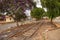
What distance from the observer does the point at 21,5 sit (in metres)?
40.9

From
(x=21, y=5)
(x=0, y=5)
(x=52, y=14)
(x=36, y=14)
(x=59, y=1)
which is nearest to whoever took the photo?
(x=0, y=5)

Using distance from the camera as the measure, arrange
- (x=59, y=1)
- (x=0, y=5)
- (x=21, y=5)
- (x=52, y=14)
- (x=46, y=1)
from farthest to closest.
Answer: (x=52, y=14) → (x=46, y=1) → (x=59, y=1) → (x=21, y=5) → (x=0, y=5)

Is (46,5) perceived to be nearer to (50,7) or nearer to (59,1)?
(50,7)

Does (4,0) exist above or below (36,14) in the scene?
above

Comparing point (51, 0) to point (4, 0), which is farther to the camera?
point (51, 0)

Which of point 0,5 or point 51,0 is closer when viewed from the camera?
point 0,5

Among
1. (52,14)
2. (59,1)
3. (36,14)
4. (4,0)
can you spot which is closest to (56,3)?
(59,1)

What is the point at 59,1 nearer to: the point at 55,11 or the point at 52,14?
the point at 55,11

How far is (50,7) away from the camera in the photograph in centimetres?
5144

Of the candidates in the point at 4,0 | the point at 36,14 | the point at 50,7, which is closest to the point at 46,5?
the point at 50,7

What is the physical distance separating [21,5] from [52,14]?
1684 centimetres

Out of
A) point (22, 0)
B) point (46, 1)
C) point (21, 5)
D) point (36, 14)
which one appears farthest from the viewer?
point (36, 14)

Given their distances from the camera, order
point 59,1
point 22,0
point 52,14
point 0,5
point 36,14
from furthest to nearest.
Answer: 1. point 36,14
2. point 52,14
3. point 59,1
4. point 22,0
5. point 0,5

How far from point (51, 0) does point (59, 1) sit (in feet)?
9.68
